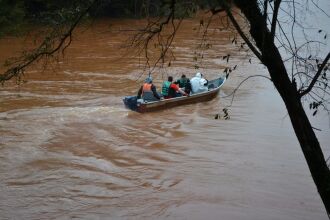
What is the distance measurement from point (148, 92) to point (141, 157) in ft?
12.0

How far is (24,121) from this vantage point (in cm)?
1411

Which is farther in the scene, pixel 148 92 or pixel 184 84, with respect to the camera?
pixel 184 84

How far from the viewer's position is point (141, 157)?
11.7 meters

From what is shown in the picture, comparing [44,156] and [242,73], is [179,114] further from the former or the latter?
[242,73]

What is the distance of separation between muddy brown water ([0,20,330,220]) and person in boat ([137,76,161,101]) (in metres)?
0.58

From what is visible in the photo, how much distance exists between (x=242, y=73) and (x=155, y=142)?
33.1ft

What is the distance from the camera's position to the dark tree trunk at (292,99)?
4.44 m

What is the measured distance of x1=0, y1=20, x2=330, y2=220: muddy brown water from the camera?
916 cm

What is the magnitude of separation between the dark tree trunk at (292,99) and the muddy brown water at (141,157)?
4.82ft

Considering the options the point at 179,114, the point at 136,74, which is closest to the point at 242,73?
the point at 136,74

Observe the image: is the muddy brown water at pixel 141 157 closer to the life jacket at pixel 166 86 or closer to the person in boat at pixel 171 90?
the person in boat at pixel 171 90

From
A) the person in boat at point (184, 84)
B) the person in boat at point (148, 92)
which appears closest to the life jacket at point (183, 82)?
the person in boat at point (184, 84)

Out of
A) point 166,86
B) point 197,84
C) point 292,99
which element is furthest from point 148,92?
point 292,99

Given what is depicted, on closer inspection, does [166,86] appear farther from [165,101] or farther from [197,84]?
[197,84]
